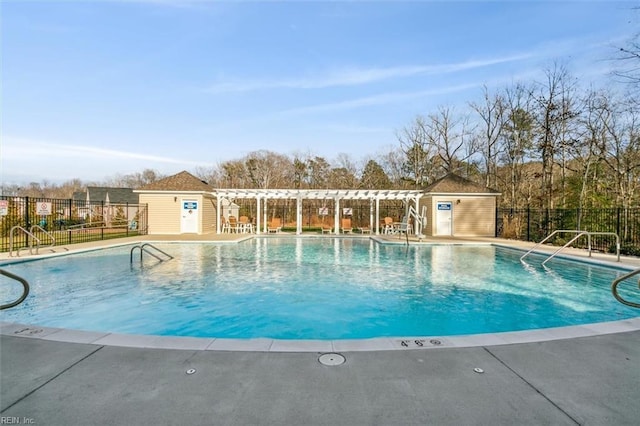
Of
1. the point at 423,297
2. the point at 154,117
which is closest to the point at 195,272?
the point at 423,297

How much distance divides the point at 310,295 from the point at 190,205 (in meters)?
14.0

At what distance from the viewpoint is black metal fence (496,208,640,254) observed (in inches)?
491

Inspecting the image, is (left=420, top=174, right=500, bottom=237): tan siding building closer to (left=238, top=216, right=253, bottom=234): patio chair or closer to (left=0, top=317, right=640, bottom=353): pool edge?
(left=238, top=216, right=253, bottom=234): patio chair

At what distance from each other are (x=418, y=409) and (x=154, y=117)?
1947 centimetres

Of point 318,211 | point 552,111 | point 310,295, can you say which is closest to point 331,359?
point 310,295

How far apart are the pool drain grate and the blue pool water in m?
1.69

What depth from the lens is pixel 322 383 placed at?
2.55 meters

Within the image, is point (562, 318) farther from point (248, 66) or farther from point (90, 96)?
point (90, 96)

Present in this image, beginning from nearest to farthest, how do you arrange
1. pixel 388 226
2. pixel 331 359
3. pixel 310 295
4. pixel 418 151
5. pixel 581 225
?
pixel 331 359 < pixel 310 295 < pixel 581 225 < pixel 388 226 < pixel 418 151

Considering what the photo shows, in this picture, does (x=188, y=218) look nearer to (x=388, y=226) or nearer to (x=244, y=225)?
(x=244, y=225)

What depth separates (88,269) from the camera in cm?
902

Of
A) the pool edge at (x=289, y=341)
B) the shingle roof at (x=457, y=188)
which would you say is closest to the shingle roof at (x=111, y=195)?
the shingle roof at (x=457, y=188)

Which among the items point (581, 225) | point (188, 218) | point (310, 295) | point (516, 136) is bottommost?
point (310, 295)

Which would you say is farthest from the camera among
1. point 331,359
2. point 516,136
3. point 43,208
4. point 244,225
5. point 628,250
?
point 516,136
